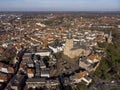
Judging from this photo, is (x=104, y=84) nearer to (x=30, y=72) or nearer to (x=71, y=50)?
(x=30, y=72)

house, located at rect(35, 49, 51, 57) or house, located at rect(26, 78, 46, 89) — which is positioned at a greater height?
house, located at rect(26, 78, 46, 89)

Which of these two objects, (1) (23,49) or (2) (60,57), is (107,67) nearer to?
(2) (60,57)

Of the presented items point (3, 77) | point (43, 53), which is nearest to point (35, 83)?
point (3, 77)

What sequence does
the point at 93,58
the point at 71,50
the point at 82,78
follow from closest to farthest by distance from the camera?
the point at 82,78, the point at 93,58, the point at 71,50

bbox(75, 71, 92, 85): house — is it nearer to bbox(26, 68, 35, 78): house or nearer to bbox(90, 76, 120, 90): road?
bbox(90, 76, 120, 90): road

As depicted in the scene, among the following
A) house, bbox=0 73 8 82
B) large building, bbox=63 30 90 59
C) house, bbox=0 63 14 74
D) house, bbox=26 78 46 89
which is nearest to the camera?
house, bbox=26 78 46 89

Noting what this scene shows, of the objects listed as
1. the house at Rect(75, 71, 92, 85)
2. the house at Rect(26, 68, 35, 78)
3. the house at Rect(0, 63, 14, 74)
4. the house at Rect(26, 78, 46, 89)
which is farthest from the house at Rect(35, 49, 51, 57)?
the house at Rect(26, 78, 46, 89)

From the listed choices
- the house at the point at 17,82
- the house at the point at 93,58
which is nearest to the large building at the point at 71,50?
the house at the point at 93,58

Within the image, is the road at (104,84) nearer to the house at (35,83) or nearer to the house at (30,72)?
the house at (35,83)

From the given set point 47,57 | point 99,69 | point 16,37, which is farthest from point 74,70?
point 16,37

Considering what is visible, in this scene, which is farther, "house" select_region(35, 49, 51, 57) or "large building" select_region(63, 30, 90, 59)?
"house" select_region(35, 49, 51, 57)

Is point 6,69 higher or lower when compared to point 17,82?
lower

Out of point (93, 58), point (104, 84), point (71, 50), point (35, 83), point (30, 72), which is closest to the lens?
point (35, 83)

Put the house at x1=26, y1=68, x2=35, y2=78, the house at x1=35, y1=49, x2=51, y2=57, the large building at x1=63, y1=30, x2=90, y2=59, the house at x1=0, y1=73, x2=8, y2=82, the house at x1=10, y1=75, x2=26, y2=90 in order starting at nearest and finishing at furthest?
1. the house at x1=10, y1=75, x2=26, y2=90
2. the house at x1=0, y1=73, x2=8, y2=82
3. the house at x1=26, y1=68, x2=35, y2=78
4. the large building at x1=63, y1=30, x2=90, y2=59
5. the house at x1=35, y1=49, x2=51, y2=57
